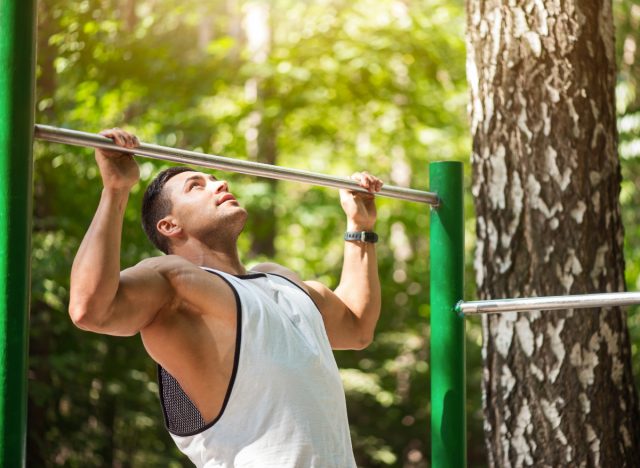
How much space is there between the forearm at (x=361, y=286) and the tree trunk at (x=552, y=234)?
0.58 meters

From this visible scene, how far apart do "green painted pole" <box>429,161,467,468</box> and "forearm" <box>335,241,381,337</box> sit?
7.7 inches

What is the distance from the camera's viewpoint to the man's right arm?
1.61 metres

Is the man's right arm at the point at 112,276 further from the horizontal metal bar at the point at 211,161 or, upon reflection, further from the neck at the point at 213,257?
the neck at the point at 213,257

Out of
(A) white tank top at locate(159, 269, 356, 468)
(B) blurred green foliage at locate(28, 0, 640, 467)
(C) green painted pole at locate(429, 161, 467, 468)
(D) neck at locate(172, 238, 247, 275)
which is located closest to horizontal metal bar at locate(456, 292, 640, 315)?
(C) green painted pole at locate(429, 161, 467, 468)

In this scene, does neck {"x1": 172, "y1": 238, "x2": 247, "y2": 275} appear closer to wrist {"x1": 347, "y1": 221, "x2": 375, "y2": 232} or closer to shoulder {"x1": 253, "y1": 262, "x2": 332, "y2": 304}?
shoulder {"x1": 253, "y1": 262, "x2": 332, "y2": 304}

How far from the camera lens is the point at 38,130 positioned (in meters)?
1.58

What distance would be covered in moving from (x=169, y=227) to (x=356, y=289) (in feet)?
1.61

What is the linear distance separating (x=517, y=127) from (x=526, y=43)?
243mm

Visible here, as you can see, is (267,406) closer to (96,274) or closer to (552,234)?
(96,274)

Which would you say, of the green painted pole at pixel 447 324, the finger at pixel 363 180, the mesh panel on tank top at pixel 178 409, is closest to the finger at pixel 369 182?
the finger at pixel 363 180

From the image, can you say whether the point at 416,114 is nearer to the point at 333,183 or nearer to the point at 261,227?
the point at 261,227

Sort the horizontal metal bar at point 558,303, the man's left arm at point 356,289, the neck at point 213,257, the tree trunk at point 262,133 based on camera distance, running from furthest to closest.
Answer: the tree trunk at point 262,133
the man's left arm at point 356,289
the neck at point 213,257
the horizontal metal bar at point 558,303

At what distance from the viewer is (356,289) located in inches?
91.1

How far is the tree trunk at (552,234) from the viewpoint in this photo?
2.67 metres
